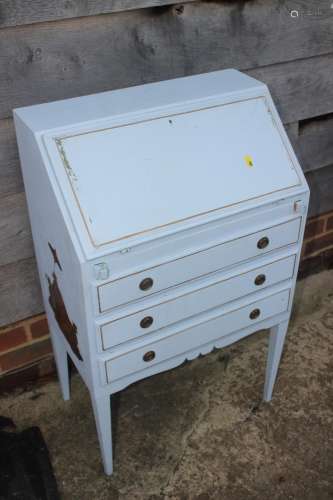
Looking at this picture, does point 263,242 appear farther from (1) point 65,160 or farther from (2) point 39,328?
(2) point 39,328

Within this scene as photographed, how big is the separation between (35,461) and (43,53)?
4.86 feet

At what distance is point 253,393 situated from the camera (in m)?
2.43

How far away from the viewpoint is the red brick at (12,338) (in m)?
2.26

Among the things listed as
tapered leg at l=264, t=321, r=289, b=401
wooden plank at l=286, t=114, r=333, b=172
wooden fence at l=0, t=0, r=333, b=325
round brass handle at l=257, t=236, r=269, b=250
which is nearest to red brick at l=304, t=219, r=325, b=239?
wooden plank at l=286, t=114, r=333, b=172

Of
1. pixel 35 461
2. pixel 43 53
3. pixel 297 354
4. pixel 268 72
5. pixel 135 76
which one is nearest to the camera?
pixel 43 53

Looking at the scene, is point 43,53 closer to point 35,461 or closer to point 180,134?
point 180,134

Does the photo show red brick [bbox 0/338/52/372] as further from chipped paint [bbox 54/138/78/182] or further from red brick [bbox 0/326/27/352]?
chipped paint [bbox 54/138/78/182]

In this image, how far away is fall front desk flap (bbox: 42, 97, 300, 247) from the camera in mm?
1516

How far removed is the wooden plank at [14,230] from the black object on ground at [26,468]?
2.32 ft

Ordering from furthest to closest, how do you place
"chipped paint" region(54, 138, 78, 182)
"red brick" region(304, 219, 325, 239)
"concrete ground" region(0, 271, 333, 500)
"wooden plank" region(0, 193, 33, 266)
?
1. "red brick" region(304, 219, 325, 239)
2. "concrete ground" region(0, 271, 333, 500)
3. "wooden plank" region(0, 193, 33, 266)
4. "chipped paint" region(54, 138, 78, 182)

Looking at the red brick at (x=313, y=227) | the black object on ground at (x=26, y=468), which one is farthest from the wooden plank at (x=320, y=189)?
the black object on ground at (x=26, y=468)

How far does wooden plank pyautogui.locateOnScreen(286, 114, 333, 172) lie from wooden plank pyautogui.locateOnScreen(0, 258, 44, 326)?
130 centimetres

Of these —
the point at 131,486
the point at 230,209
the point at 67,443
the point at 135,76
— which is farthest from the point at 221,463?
the point at 135,76

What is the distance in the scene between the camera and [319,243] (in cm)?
303
